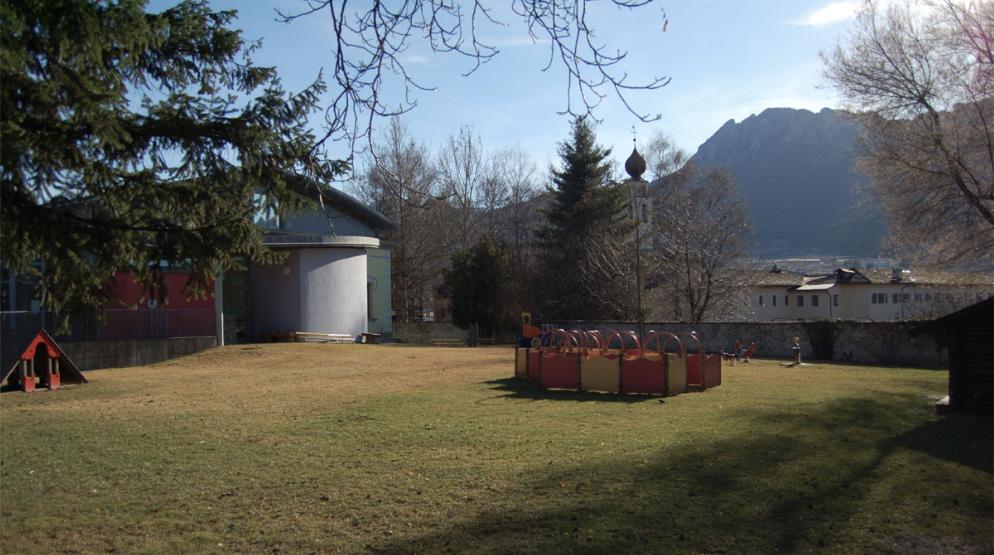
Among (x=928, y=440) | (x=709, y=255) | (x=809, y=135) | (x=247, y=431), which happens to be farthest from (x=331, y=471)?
(x=809, y=135)

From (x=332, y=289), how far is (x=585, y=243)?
17.0m

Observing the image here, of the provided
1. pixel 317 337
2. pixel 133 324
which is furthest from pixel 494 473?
pixel 317 337

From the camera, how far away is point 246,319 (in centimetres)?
3700

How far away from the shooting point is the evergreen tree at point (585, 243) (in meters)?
44.6

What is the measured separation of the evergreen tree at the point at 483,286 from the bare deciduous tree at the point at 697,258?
855 cm

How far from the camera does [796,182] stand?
141m

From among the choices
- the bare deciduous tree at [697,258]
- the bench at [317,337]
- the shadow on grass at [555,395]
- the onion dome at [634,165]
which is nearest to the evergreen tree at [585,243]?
the bare deciduous tree at [697,258]

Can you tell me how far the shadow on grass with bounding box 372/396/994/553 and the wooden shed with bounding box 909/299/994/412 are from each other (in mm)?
2623

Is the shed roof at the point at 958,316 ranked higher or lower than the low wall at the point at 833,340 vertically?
higher

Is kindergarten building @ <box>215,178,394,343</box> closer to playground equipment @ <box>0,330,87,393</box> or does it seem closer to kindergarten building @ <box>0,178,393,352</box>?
kindergarten building @ <box>0,178,393,352</box>

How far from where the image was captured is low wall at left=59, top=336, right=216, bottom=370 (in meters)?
26.1

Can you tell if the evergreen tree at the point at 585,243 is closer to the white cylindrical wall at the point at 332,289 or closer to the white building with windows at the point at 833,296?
the white cylindrical wall at the point at 332,289

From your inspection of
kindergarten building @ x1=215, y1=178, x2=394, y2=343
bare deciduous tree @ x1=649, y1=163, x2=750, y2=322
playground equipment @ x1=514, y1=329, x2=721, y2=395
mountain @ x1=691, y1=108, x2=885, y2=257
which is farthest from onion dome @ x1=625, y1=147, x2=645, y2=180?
mountain @ x1=691, y1=108, x2=885, y2=257

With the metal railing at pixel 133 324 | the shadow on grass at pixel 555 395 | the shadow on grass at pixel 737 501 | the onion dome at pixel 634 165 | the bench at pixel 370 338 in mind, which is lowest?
the shadow on grass at pixel 555 395
